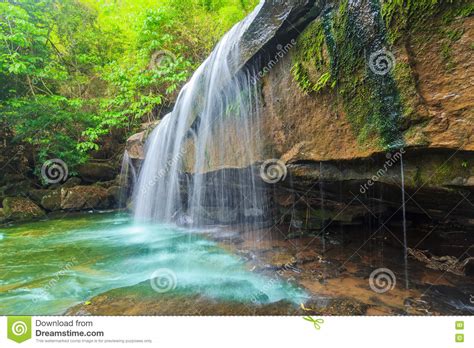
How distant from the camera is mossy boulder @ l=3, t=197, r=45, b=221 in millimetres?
8609

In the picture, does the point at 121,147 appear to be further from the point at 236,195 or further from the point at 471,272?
the point at 471,272

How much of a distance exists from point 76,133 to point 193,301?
35.7ft

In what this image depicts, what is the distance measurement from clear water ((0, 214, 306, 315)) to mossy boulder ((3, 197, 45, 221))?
2.15 meters

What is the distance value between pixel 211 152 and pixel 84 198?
23.2 ft

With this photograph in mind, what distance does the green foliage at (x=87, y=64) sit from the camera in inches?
377

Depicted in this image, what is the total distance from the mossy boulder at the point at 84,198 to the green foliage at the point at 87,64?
1.05 m

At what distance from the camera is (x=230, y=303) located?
8.70 feet

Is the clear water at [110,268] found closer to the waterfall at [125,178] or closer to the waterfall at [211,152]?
the waterfall at [211,152]

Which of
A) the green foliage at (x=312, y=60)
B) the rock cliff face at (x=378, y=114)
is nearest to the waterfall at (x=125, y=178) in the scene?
the rock cliff face at (x=378, y=114)

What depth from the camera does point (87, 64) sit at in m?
13.3

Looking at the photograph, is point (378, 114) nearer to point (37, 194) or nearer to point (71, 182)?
point (71, 182)

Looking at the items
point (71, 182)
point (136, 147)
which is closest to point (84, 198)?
point (71, 182)

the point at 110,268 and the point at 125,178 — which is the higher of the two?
the point at 125,178

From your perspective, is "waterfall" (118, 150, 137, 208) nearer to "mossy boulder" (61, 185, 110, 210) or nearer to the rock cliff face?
"mossy boulder" (61, 185, 110, 210)
